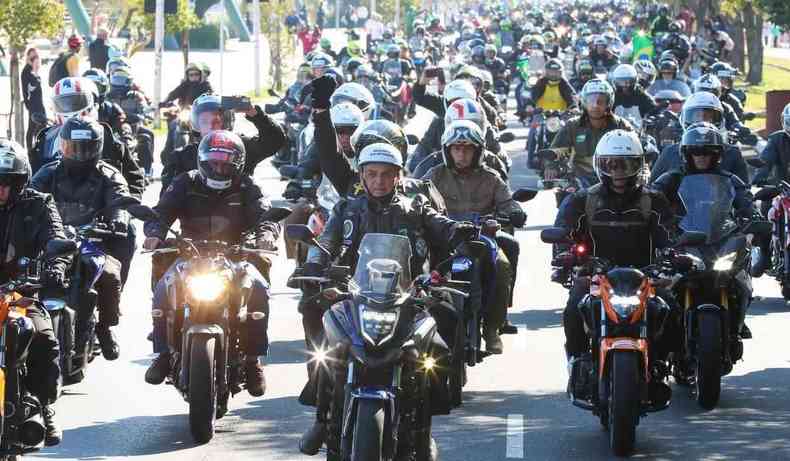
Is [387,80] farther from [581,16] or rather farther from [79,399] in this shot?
[581,16]

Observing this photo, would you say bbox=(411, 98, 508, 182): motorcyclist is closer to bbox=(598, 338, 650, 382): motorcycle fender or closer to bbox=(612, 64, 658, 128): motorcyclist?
bbox=(598, 338, 650, 382): motorcycle fender

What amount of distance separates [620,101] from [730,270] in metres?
10.8

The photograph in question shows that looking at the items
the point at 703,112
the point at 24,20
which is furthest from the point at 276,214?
Result: the point at 24,20

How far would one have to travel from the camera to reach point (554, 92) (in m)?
29.5

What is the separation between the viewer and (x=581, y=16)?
340 feet

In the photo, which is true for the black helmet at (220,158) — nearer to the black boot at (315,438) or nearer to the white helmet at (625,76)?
the black boot at (315,438)

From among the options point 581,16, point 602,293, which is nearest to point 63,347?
A: point 602,293

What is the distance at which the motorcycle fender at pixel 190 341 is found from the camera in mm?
10328

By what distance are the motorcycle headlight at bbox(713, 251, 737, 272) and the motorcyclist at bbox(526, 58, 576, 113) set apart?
17.3 metres

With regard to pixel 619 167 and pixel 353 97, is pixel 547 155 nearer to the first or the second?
pixel 353 97

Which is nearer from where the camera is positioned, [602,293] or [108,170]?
[602,293]

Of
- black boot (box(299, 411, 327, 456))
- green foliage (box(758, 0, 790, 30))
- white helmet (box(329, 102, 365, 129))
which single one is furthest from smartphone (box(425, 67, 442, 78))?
green foliage (box(758, 0, 790, 30))

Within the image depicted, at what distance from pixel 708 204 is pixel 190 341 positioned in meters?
3.56

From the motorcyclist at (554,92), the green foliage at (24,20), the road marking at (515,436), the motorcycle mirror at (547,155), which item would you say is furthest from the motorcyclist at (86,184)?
the green foliage at (24,20)
